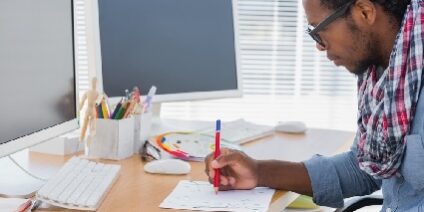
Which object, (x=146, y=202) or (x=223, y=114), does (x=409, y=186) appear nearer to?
(x=146, y=202)

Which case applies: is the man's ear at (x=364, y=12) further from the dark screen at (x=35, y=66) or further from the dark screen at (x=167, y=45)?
the dark screen at (x=167, y=45)

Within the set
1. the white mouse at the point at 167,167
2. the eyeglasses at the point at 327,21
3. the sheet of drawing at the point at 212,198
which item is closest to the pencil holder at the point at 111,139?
the white mouse at the point at 167,167

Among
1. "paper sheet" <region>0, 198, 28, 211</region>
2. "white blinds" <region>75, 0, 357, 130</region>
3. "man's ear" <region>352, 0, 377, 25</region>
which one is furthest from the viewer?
"white blinds" <region>75, 0, 357, 130</region>

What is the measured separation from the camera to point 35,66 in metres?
1.38

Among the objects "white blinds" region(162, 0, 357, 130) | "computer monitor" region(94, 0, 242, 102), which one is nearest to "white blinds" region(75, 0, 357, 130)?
"white blinds" region(162, 0, 357, 130)

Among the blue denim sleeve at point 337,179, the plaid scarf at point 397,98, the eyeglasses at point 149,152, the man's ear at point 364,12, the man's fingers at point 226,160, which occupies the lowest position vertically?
the blue denim sleeve at point 337,179

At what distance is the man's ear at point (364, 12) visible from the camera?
1.25m

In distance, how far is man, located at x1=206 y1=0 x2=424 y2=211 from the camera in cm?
122

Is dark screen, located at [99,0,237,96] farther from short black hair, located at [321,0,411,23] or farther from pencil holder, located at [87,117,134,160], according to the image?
short black hair, located at [321,0,411,23]

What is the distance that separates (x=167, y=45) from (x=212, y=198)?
74 centimetres

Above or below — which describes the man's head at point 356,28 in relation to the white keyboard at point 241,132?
above

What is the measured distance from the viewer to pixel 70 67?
5.13 feet

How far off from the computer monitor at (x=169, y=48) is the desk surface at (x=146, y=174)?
9.8 inches

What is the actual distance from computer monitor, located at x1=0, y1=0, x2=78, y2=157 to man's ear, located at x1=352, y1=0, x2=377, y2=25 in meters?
0.64
